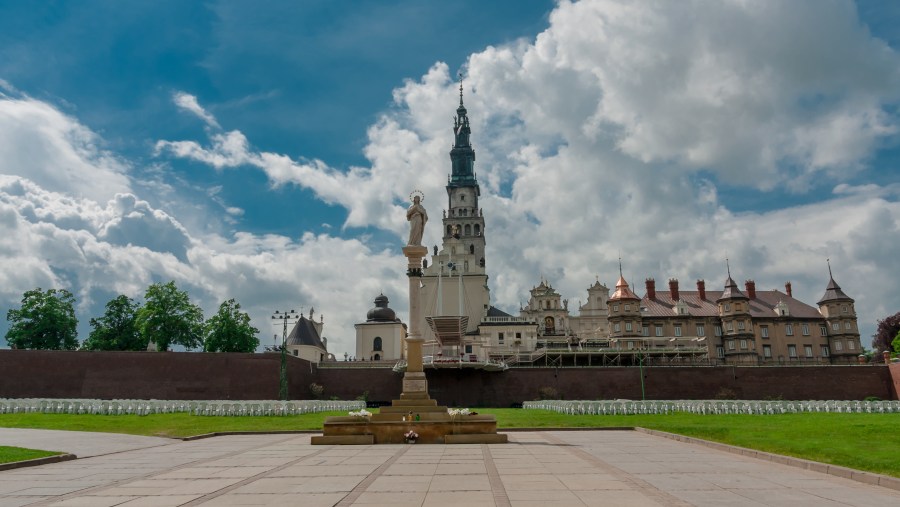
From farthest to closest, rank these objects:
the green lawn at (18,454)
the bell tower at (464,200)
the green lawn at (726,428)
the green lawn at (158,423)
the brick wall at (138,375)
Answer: the bell tower at (464,200)
the brick wall at (138,375)
the green lawn at (158,423)
the green lawn at (18,454)
the green lawn at (726,428)

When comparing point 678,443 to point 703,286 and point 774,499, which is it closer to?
point 774,499

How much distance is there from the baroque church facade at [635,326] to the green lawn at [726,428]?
1354 inches

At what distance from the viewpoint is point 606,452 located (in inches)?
708

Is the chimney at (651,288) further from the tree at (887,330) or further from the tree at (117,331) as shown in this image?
the tree at (117,331)

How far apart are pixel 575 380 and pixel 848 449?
130 ft

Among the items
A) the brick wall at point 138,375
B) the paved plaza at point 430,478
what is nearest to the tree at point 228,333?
the brick wall at point 138,375

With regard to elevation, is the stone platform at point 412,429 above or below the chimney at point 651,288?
below

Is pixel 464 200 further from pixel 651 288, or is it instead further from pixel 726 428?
pixel 726 428

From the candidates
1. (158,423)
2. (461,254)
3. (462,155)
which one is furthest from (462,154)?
(158,423)

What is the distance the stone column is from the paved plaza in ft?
17.2

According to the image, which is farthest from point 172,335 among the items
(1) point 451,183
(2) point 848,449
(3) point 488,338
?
(2) point 848,449

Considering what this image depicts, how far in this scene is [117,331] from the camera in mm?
64000

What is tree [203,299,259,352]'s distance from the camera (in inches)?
2499

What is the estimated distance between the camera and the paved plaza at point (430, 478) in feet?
34.5
